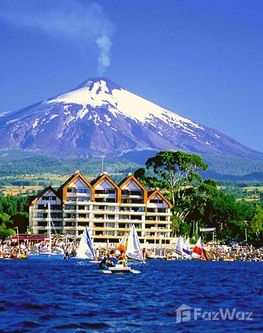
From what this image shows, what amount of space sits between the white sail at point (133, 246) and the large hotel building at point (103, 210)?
68.0m

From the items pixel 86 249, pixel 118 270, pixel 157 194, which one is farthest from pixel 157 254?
pixel 118 270

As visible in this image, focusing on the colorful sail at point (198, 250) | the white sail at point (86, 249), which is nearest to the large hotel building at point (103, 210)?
the colorful sail at point (198, 250)

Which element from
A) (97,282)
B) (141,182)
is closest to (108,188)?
(141,182)

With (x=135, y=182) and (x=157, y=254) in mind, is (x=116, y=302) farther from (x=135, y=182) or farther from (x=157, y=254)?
(x=135, y=182)

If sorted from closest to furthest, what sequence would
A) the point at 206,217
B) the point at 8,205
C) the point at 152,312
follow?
the point at 152,312 → the point at 206,217 → the point at 8,205

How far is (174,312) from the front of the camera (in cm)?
4094

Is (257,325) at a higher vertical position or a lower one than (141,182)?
lower

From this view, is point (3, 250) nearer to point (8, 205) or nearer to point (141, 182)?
point (141, 182)

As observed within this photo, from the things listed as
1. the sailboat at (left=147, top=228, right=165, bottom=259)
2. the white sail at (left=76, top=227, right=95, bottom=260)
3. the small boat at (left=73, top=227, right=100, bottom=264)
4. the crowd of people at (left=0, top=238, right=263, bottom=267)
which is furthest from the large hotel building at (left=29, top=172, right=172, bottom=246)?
the white sail at (left=76, top=227, right=95, bottom=260)

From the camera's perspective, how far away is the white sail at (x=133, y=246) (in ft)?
284

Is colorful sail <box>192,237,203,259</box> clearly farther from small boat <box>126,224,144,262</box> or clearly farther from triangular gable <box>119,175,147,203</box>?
small boat <box>126,224,144,262</box>

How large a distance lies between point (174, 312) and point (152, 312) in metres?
1.09

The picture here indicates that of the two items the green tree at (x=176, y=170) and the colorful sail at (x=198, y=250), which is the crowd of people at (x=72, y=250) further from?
the green tree at (x=176, y=170)

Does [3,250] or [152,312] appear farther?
[3,250]
